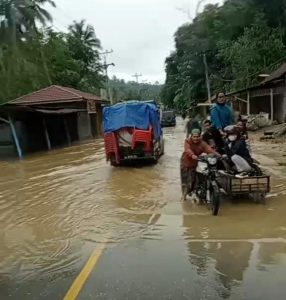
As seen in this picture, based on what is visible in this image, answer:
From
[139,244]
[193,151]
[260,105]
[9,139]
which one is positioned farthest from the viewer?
[260,105]

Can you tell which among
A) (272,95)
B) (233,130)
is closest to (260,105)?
(272,95)

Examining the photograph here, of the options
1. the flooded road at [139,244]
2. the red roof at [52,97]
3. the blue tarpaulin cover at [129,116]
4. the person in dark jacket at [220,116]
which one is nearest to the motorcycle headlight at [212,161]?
the flooded road at [139,244]

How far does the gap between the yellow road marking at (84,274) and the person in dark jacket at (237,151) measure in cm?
387

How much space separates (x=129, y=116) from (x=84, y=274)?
40.8 feet

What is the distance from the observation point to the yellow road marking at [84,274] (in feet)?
17.8

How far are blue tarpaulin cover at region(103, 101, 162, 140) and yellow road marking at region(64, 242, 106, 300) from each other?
10.8 metres

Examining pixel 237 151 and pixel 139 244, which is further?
pixel 237 151

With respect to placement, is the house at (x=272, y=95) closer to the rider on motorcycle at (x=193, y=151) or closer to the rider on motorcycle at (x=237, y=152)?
the rider on motorcycle at (x=237, y=152)

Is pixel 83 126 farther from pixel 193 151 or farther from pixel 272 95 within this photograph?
pixel 193 151

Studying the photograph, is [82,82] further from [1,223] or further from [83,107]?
[1,223]

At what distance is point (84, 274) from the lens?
6180mm

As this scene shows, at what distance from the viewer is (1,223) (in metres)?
Answer: 9.99

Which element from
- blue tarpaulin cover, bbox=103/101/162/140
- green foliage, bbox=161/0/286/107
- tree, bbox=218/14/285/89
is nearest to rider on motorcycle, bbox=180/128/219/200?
blue tarpaulin cover, bbox=103/101/162/140

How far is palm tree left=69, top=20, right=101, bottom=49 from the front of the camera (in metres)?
66.0
